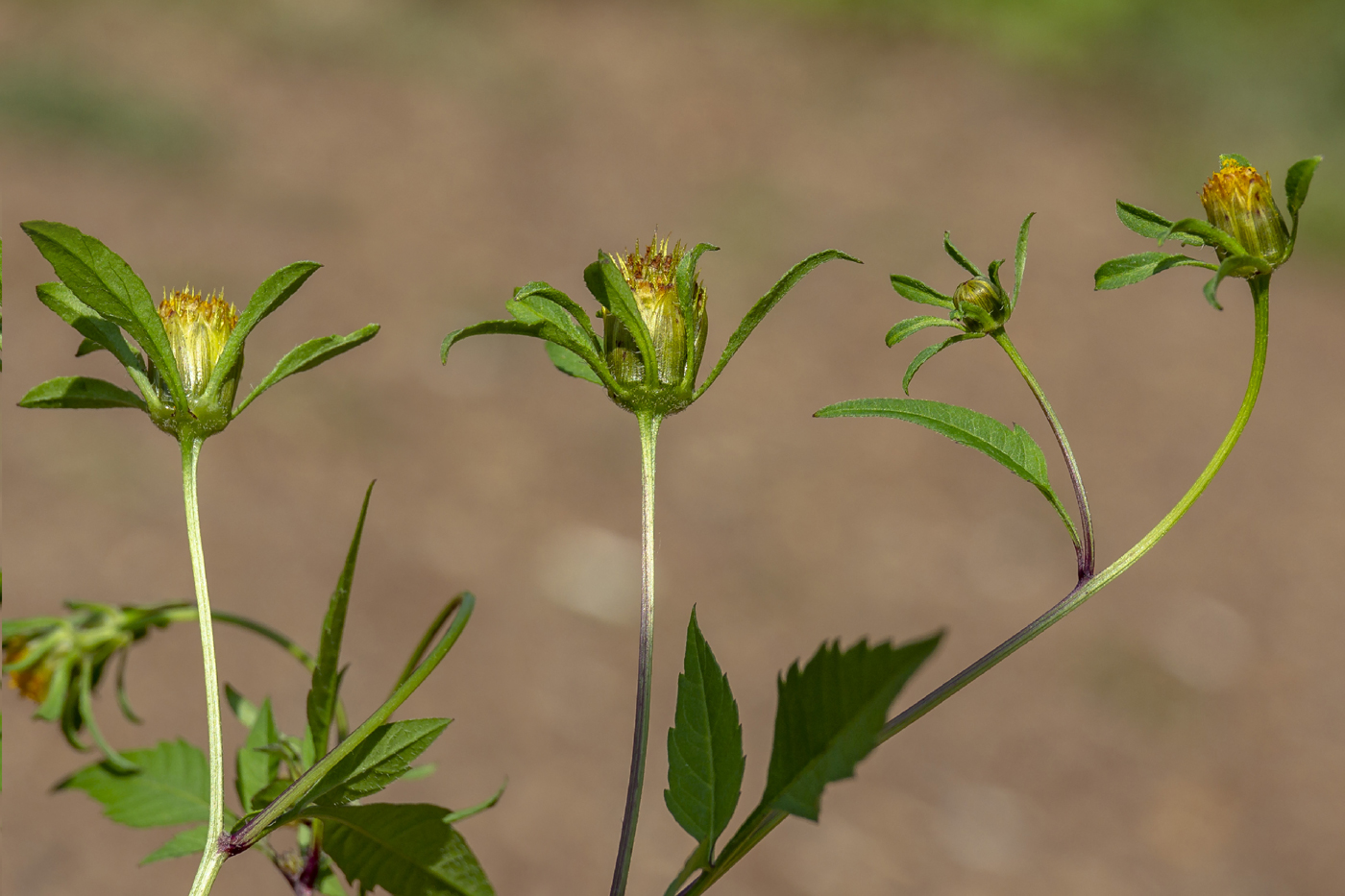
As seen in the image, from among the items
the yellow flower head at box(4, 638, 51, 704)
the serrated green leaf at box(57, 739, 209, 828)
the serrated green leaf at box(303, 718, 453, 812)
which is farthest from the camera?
the yellow flower head at box(4, 638, 51, 704)

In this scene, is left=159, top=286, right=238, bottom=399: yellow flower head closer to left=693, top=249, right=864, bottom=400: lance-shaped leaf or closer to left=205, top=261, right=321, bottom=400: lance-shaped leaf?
left=205, top=261, right=321, bottom=400: lance-shaped leaf

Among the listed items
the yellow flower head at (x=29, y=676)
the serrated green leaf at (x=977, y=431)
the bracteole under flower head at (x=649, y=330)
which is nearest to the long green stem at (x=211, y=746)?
the bracteole under flower head at (x=649, y=330)

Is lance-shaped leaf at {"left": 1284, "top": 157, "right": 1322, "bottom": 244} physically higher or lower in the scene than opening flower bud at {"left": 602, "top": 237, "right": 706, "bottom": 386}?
higher

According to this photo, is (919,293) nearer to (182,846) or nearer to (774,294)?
(774,294)

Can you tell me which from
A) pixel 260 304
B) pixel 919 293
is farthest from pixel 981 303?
pixel 260 304

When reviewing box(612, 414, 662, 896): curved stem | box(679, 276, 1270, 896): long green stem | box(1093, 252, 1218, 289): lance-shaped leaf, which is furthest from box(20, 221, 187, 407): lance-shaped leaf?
box(1093, 252, 1218, 289): lance-shaped leaf

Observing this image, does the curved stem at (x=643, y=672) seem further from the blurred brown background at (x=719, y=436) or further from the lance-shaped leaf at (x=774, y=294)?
A: the blurred brown background at (x=719, y=436)
